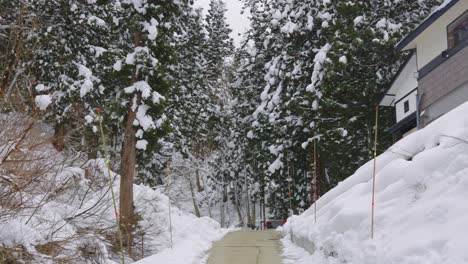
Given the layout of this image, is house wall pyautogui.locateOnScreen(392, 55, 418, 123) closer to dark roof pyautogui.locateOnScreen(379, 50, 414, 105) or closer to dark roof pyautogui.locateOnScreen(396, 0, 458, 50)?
dark roof pyautogui.locateOnScreen(379, 50, 414, 105)

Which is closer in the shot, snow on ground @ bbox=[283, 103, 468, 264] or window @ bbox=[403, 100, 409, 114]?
snow on ground @ bbox=[283, 103, 468, 264]

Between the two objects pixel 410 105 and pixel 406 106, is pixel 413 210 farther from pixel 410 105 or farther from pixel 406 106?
pixel 406 106

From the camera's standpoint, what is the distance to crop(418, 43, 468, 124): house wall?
13.2 metres

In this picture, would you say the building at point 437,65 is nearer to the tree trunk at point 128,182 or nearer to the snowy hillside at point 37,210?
the snowy hillside at point 37,210

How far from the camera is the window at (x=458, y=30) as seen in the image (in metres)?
14.2

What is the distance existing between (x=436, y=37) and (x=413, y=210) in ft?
37.5

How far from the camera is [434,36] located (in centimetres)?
1634

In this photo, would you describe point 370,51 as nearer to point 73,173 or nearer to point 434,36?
point 434,36

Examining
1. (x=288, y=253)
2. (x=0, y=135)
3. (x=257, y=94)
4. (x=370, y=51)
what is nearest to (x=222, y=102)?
(x=257, y=94)

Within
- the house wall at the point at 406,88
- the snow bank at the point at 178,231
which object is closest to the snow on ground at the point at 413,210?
the snow bank at the point at 178,231

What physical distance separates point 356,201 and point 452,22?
8923 mm

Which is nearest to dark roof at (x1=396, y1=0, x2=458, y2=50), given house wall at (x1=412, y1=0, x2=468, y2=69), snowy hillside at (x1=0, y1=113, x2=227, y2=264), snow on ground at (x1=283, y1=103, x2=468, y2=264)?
house wall at (x1=412, y1=0, x2=468, y2=69)

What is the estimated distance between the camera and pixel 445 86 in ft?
47.1

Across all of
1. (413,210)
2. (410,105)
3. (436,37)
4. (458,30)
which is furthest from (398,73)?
(413,210)
